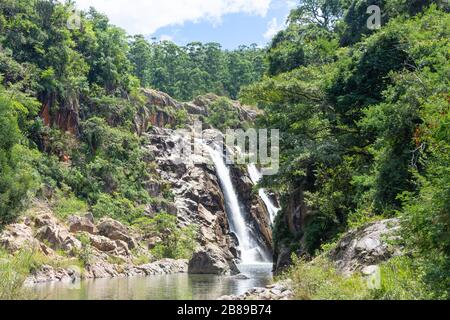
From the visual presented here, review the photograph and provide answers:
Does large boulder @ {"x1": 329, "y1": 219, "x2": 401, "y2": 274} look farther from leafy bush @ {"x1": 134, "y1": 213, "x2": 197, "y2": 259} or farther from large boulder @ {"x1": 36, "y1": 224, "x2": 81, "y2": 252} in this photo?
leafy bush @ {"x1": 134, "y1": 213, "x2": 197, "y2": 259}

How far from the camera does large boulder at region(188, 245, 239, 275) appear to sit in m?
28.2

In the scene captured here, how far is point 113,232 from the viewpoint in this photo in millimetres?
31078

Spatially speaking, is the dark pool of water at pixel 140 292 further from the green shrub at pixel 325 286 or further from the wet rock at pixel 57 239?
the wet rock at pixel 57 239

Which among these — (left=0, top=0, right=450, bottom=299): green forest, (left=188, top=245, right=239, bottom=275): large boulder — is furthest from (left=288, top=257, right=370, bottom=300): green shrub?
(left=188, top=245, right=239, bottom=275): large boulder

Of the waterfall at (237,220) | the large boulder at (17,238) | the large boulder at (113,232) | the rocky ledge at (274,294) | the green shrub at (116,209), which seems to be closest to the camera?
the rocky ledge at (274,294)

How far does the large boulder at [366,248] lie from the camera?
1161 cm

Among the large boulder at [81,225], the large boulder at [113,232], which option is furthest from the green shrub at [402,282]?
the large boulder at [113,232]

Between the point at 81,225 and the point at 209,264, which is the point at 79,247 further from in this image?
the point at 209,264

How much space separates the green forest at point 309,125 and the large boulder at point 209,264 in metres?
3.01

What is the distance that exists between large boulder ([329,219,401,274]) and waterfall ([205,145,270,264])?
2819cm

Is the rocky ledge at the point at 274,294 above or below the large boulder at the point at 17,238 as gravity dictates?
below

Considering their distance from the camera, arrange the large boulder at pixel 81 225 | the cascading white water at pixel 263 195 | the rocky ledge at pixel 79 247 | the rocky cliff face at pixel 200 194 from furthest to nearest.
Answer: the cascading white water at pixel 263 195, the rocky cliff face at pixel 200 194, the large boulder at pixel 81 225, the rocky ledge at pixel 79 247
